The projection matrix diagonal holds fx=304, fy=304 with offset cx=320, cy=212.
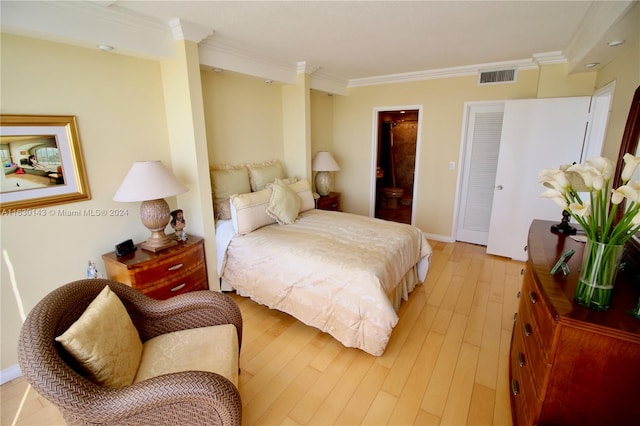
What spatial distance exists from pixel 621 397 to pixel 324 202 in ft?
11.8

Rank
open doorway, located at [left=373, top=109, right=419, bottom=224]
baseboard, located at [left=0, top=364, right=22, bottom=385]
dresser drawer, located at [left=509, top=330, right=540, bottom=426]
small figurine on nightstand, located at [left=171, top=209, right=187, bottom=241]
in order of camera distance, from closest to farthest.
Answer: dresser drawer, located at [left=509, top=330, right=540, bottom=426], baseboard, located at [left=0, top=364, right=22, bottom=385], small figurine on nightstand, located at [left=171, top=209, right=187, bottom=241], open doorway, located at [left=373, top=109, right=419, bottom=224]

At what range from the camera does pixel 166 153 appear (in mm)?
2762

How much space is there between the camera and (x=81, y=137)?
87.6 inches

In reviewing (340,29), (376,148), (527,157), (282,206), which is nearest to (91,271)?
(282,206)

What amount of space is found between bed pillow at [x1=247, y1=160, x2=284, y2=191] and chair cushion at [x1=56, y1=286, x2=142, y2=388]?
2.20 meters

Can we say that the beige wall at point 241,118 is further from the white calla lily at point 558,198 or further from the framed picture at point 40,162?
the white calla lily at point 558,198

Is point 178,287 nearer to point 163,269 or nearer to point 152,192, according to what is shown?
point 163,269

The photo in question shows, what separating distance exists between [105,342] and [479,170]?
4.39 metres

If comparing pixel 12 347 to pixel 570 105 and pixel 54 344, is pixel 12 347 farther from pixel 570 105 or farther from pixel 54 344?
pixel 570 105

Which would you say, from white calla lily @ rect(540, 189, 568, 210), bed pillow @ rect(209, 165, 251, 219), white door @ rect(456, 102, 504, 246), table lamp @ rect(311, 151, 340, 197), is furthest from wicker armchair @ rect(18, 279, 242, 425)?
white door @ rect(456, 102, 504, 246)

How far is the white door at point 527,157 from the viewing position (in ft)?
10.8

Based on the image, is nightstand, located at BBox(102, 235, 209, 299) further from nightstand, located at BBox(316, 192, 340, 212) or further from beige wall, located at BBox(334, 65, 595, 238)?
beige wall, located at BBox(334, 65, 595, 238)

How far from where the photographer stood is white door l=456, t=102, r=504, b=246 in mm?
3994

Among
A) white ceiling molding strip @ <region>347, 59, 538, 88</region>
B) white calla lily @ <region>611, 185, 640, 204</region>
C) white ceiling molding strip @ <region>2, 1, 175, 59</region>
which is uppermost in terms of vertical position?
white ceiling molding strip @ <region>347, 59, 538, 88</region>
